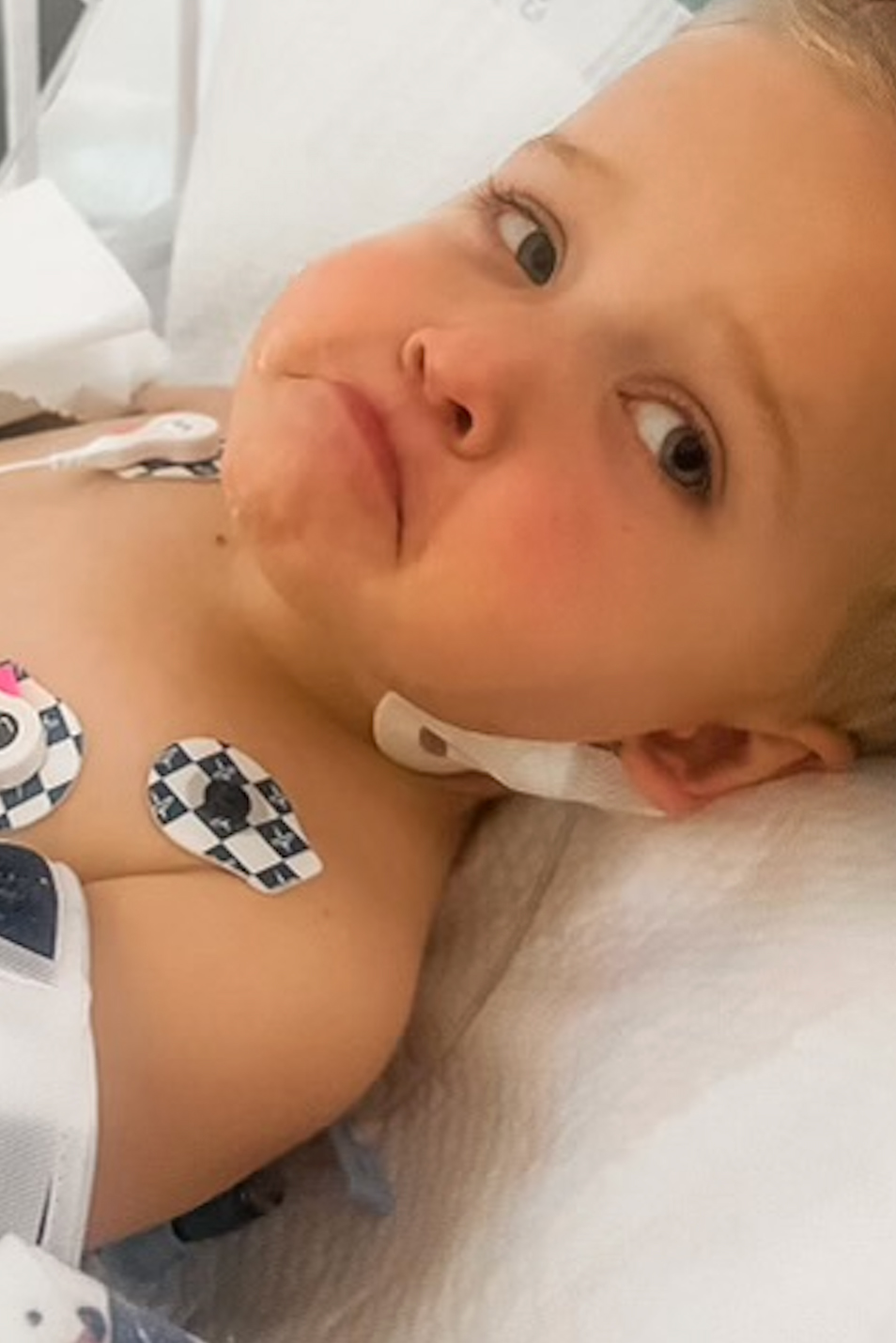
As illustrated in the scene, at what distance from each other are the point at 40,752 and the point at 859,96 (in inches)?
13.9

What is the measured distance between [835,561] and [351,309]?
181 mm

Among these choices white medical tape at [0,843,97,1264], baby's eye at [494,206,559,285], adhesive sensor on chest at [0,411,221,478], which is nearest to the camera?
white medical tape at [0,843,97,1264]

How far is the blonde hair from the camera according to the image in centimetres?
78

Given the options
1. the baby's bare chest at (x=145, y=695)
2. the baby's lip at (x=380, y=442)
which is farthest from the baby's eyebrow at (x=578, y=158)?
the baby's bare chest at (x=145, y=695)

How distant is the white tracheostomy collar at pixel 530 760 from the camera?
0.87 meters

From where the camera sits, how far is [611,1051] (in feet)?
2.71

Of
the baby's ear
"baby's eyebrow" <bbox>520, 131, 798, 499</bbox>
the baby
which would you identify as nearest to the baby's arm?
the baby

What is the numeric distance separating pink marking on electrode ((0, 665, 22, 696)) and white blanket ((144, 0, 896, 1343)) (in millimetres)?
194

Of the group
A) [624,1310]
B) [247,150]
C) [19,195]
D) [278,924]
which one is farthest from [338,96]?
[624,1310]

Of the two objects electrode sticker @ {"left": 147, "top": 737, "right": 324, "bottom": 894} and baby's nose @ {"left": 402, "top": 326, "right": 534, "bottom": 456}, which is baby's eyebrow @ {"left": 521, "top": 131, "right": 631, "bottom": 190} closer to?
baby's nose @ {"left": 402, "top": 326, "right": 534, "bottom": 456}

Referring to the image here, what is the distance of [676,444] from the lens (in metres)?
0.77

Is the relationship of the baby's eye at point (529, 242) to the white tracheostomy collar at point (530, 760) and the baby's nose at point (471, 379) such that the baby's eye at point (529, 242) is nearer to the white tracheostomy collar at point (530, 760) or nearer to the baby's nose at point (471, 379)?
Answer: the baby's nose at point (471, 379)

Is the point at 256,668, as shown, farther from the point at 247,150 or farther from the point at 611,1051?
the point at 247,150

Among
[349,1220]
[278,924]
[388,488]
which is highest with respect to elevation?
[388,488]
